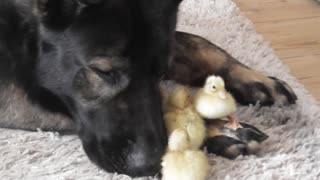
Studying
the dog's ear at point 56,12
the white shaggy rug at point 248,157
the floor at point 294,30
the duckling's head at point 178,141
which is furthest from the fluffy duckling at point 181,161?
the floor at point 294,30

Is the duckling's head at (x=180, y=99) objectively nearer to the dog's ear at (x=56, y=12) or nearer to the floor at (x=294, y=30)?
Result: the dog's ear at (x=56, y=12)

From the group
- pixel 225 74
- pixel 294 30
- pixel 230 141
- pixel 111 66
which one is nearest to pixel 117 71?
pixel 111 66

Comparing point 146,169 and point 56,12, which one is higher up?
point 56,12

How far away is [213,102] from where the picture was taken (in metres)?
1.53

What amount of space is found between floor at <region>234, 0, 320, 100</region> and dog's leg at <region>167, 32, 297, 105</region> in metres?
0.26

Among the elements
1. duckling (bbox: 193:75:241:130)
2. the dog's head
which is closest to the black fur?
the dog's head

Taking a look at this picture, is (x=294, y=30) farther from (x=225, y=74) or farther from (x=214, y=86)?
(x=214, y=86)

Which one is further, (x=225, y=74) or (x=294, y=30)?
(x=294, y=30)

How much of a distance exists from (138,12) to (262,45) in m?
0.94

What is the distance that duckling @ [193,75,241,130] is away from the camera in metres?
1.52

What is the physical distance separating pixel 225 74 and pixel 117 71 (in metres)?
0.53

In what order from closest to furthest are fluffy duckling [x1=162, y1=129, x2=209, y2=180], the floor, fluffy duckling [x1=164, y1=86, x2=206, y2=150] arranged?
fluffy duckling [x1=162, y1=129, x2=209, y2=180]
fluffy duckling [x1=164, y1=86, x2=206, y2=150]
the floor

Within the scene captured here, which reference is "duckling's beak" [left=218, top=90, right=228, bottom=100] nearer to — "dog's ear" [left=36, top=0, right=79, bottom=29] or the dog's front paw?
the dog's front paw

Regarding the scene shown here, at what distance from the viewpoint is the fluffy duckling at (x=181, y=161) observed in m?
1.36
